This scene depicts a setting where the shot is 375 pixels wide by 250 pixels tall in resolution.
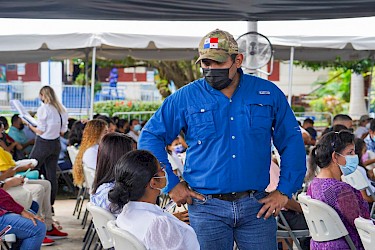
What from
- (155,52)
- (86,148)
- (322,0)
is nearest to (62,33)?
(86,148)

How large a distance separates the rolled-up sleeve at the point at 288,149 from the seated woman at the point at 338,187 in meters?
0.93

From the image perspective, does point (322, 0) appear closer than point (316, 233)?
No

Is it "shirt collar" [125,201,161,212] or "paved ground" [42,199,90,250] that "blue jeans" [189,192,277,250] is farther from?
"paved ground" [42,199,90,250]

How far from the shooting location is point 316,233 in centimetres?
492

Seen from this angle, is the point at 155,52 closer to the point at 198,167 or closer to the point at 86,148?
the point at 86,148

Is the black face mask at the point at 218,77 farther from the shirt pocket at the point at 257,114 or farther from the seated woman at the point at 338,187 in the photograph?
the seated woman at the point at 338,187

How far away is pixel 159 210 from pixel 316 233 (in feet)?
4.96

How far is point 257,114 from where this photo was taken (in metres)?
3.87

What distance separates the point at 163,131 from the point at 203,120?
9.1 inches

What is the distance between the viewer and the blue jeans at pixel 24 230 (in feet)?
19.2

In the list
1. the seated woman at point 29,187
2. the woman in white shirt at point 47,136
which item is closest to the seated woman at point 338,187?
the seated woman at point 29,187

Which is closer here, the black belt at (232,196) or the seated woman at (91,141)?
the black belt at (232,196)

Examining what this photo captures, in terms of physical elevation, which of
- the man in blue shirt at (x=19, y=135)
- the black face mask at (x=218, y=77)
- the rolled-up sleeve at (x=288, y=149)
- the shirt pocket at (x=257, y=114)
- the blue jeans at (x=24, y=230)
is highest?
the black face mask at (x=218, y=77)

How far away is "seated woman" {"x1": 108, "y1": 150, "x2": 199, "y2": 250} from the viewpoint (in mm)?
3701
